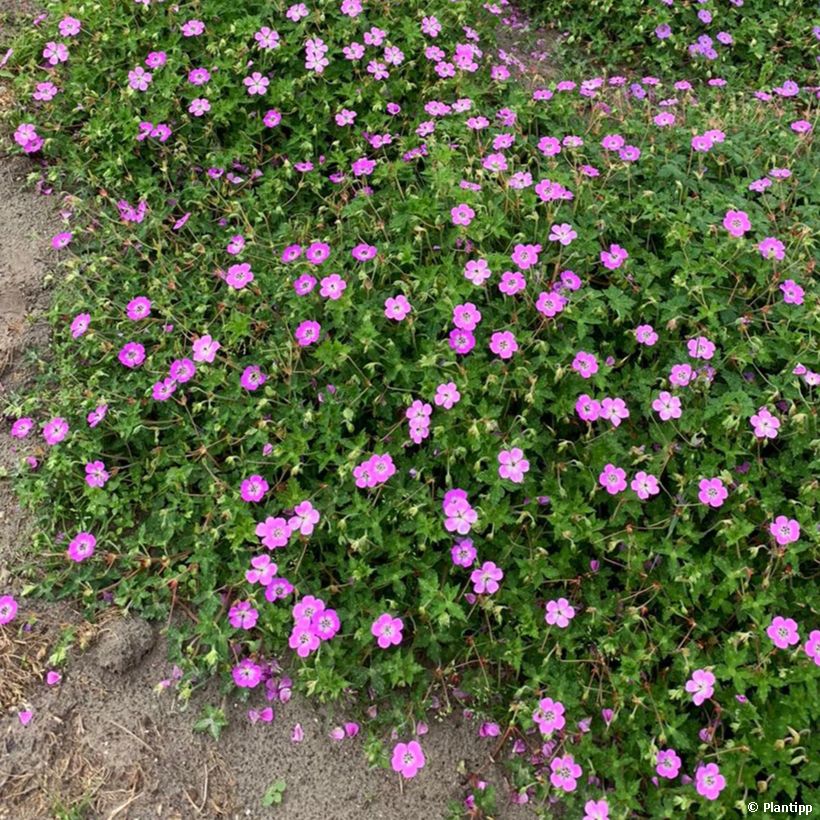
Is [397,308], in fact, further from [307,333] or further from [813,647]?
[813,647]

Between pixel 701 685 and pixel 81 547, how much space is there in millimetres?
2374

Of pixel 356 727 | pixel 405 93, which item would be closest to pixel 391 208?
pixel 405 93

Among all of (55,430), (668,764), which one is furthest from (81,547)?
(668,764)

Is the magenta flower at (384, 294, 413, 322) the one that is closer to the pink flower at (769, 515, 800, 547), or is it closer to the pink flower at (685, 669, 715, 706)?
the pink flower at (769, 515, 800, 547)

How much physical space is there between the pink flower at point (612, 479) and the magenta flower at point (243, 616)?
4.59ft

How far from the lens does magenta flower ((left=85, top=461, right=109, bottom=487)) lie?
321 centimetres

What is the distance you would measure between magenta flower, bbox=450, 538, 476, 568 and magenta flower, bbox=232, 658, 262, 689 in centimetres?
84

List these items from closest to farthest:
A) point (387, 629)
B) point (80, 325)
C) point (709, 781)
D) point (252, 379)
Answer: point (709, 781)
point (387, 629)
point (252, 379)
point (80, 325)

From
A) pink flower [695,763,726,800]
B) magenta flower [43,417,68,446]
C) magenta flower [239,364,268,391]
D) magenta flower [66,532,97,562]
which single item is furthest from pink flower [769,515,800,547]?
magenta flower [43,417,68,446]

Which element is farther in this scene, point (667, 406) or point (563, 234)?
point (563, 234)

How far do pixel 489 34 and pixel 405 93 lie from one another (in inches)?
41.6

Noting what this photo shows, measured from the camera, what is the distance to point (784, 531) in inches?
113

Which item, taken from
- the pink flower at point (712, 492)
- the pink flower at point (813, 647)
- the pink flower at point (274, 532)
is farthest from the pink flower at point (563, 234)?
the pink flower at point (813, 647)

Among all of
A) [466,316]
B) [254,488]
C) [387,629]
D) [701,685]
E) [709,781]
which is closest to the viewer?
[709,781]
